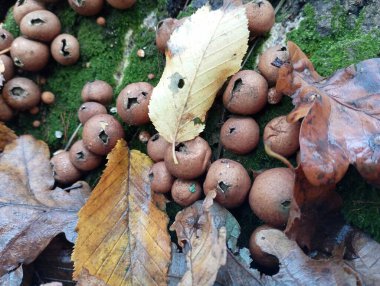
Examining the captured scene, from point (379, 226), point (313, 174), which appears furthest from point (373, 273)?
point (313, 174)

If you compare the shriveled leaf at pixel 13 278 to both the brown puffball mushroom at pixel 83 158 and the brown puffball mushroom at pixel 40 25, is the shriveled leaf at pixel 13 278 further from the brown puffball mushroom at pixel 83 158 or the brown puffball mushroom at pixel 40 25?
the brown puffball mushroom at pixel 40 25

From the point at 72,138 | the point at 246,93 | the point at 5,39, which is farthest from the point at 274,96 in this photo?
the point at 5,39

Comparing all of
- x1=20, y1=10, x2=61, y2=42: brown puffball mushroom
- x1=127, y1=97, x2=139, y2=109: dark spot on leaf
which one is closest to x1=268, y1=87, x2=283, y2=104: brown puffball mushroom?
x1=127, y1=97, x2=139, y2=109: dark spot on leaf

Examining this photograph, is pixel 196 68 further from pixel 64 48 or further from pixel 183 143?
pixel 64 48

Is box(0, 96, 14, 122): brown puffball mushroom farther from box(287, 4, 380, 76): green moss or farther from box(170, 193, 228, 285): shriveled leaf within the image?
box(287, 4, 380, 76): green moss

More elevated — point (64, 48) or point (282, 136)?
point (64, 48)

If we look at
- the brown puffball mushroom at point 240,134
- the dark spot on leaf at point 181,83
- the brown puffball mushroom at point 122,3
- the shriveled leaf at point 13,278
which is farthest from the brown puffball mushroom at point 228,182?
the brown puffball mushroom at point 122,3
